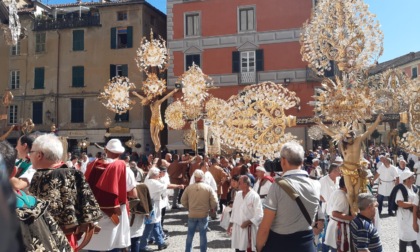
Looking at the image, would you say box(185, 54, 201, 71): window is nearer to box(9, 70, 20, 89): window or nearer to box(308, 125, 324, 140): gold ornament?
box(308, 125, 324, 140): gold ornament

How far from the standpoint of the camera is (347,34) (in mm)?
6078

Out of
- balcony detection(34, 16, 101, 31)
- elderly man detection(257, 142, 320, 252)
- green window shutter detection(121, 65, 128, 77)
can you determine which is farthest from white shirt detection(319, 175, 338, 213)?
balcony detection(34, 16, 101, 31)

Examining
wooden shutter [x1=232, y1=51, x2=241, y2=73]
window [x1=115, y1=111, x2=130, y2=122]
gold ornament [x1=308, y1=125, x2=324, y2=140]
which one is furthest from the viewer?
window [x1=115, y1=111, x2=130, y2=122]

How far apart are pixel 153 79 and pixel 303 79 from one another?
14615 mm

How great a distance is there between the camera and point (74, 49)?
31.1 m

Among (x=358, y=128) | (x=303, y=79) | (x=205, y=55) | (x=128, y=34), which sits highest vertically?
(x=128, y=34)

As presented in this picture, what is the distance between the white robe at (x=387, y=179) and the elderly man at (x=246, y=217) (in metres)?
7.00

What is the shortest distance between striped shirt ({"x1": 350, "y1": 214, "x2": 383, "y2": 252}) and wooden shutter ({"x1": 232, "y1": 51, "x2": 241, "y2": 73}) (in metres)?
22.9

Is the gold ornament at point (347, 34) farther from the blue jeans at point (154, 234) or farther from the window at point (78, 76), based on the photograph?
the window at point (78, 76)

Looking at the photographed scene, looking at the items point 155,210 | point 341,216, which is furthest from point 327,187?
point 155,210

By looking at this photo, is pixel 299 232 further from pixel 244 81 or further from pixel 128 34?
pixel 128 34

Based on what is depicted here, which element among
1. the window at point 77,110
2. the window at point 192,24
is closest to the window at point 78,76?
the window at point 77,110

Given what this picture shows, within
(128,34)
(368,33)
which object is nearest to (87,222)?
(368,33)

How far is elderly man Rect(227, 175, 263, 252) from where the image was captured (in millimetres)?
6387
